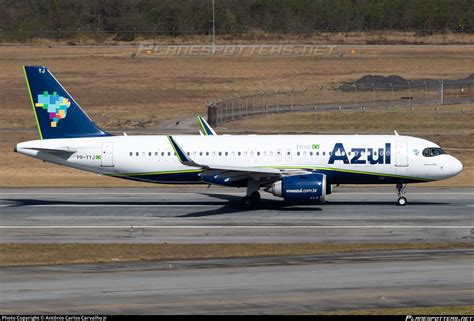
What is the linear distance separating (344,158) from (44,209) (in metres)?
16.5

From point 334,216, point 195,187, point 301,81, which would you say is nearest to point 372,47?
point 301,81

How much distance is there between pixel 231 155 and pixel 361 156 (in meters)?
7.02

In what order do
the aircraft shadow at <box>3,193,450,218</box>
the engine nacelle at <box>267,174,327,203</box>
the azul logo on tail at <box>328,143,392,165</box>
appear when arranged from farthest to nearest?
1. the aircraft shadow at <box>3,193,450,218</box>
2. the azul logo on tail at <box>328,143,392,165</box>
3. the engine nacelle at <box>267,174,327,203</box>

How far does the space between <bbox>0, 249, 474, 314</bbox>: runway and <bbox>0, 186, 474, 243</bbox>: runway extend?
5.60m

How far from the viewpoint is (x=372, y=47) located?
511 ft

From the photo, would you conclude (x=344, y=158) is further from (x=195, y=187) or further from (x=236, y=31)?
(x=236, y=31)

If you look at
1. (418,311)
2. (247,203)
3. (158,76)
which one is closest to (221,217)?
(247,203)

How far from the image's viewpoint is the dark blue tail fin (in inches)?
2120

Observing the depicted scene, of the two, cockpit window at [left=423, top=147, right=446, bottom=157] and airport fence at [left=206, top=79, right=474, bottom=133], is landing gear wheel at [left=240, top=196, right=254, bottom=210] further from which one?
airport fence at [left=206, top=79, right=474, bottom=133]

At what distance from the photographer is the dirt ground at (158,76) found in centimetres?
8986

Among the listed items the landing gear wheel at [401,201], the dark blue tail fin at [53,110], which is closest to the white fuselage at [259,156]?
the dark blue tail fin at [53,110]

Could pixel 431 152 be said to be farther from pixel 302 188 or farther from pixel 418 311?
pixel 418 311

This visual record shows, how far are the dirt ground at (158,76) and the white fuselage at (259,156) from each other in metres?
13.3

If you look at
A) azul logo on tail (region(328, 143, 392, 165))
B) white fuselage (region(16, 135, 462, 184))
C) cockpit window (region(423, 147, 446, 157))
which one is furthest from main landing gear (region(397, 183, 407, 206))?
cockpit window (region(423, 147, 446, 157))
